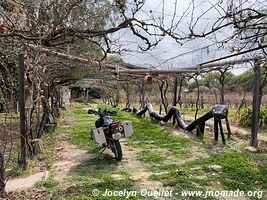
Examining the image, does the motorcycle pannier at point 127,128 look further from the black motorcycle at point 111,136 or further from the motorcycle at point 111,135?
the black motorcycle at point 111,136

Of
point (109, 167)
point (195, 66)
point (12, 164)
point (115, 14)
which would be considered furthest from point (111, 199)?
point (195, 66)

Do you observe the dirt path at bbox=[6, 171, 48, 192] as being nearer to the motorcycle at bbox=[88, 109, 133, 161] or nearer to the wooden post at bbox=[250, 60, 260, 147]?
the motorcycle at bbox=[88, 109, 133, 161]

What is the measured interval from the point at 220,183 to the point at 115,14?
7.82 ft

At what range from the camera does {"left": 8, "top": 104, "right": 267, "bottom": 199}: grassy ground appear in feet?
11.1

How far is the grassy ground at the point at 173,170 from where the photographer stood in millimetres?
3373

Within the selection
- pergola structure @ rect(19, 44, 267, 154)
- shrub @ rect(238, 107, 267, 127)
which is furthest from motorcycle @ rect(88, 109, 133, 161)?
shrub @ rect(238, 107, 267, 127)

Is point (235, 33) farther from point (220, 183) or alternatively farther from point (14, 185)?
point (14, 185)

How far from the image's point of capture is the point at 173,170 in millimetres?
4004

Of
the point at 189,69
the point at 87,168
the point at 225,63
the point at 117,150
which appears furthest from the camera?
the point at 189,69

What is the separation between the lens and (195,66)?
834 cm

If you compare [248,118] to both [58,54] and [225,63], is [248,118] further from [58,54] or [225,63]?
[58,54]

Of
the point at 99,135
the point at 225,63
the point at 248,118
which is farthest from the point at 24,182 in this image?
the point at 248,118

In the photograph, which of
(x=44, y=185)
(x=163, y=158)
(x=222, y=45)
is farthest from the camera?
(x=163, y=158)

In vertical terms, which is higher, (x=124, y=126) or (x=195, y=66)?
(x=195, y=66)
